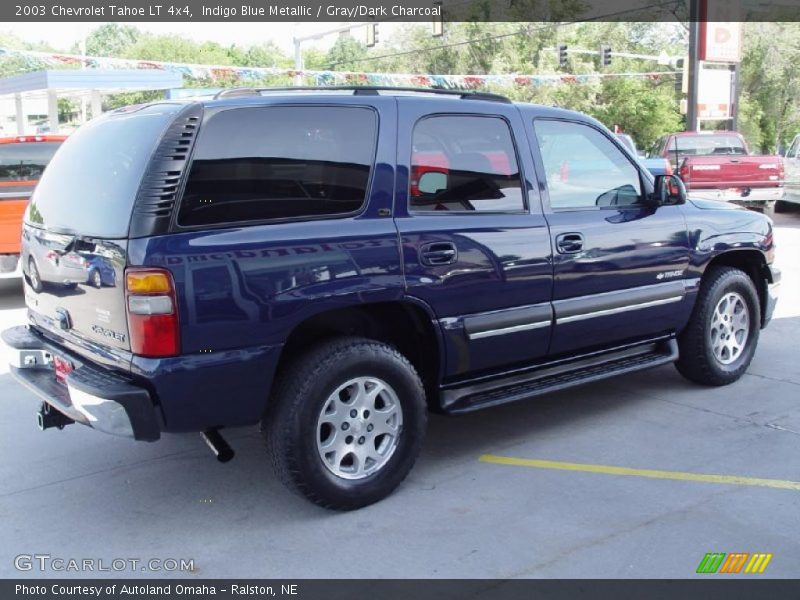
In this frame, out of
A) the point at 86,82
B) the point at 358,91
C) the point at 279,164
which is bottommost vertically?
the point at 279,164

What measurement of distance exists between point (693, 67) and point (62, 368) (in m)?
24.4

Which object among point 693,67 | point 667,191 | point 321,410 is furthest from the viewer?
point 693,67

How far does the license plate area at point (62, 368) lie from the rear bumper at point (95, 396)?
0.07 feet

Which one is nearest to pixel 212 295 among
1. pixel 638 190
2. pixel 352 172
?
pixel 352 172

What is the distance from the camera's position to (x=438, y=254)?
4.39 meters

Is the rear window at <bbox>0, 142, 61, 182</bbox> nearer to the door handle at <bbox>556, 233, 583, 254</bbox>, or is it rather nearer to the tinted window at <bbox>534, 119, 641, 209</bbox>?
the tinted window at <bbox>534, 119, 641, 209</bbox>

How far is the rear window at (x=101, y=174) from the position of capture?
384 centimetres

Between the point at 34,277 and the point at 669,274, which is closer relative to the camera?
the point at 34,277

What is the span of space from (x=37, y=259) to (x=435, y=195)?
6.79ft

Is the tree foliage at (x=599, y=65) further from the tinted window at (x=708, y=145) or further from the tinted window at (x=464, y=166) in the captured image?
the tinted window at (x=464, y=166)

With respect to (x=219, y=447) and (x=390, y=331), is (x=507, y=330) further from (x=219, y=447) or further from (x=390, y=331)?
(x=219, y=447)
